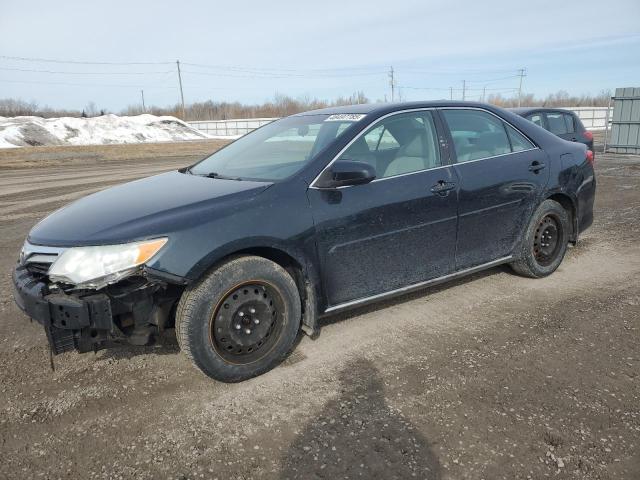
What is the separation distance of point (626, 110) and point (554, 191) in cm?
1505

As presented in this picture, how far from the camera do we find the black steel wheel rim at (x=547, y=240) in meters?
4.57

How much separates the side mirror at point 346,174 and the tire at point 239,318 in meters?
0.66

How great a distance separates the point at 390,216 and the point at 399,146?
625 millimetres

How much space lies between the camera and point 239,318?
9.80 feet

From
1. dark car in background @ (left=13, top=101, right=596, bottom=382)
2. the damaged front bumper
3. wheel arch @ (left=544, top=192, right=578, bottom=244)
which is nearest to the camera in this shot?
the damaged front bumper

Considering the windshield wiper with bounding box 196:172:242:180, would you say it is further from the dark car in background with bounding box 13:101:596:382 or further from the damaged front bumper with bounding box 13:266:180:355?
the damaged front bumper with bounding box 13:266:180:355

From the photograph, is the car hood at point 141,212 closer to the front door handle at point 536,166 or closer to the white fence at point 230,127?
the front door handle at point 536,166

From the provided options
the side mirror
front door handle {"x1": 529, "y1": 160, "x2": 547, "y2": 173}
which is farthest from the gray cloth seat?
front door handle {"x1": 529, "y1": 160, "x2": 547, "y2": 173}

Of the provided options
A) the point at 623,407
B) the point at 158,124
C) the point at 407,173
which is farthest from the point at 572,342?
the point at 158,124

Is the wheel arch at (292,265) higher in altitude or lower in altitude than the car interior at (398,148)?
lower

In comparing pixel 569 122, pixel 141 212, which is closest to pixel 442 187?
pixel 141 212

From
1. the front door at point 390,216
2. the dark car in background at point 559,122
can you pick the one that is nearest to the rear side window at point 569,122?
the dark car in background at point 559,122

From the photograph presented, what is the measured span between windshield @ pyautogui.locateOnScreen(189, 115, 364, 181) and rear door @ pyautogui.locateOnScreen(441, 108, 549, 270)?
0.99m

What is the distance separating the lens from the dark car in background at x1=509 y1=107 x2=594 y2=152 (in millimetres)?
10422
